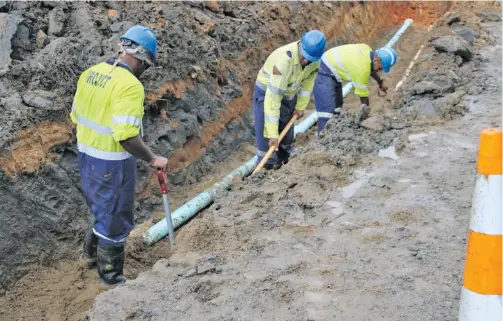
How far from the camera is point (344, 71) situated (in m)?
7.38

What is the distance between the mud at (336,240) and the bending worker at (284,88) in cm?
71

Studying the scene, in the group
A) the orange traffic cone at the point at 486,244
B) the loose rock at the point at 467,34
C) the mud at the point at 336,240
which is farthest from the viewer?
the loose rock at the point at 467,34

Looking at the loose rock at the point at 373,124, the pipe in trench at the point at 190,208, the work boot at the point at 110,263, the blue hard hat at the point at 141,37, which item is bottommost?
the pipe in trench at the point at 190,208

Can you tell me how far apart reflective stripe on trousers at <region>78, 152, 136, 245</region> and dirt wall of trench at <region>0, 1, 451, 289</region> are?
3.32ft

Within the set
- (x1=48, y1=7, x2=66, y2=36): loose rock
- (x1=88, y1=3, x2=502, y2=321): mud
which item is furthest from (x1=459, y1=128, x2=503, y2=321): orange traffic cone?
(x1=48, y1=7, x2=66, y2=36): loose rock

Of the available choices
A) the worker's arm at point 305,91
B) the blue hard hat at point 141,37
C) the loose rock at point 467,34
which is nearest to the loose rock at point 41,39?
the blue hard hat at point 141,37

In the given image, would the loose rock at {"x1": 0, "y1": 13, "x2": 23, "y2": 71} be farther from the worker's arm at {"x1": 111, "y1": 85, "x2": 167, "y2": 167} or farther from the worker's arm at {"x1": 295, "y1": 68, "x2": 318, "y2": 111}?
the worker's arm at {"x1": 295, "y1": 68, "x2": 318, "y2": 111}

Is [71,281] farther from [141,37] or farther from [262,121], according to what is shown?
[262,121]

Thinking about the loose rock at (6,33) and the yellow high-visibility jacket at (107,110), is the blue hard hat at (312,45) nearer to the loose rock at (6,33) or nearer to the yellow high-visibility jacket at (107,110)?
the yellow high-visibility jacket at (107,110)

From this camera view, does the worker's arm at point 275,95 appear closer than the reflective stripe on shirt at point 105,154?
No

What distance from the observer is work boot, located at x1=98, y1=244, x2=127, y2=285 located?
4.52 meters

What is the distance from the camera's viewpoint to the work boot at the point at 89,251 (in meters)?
4.88

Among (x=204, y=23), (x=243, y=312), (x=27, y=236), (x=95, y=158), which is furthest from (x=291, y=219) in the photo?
Answer: (x=204, y=23)

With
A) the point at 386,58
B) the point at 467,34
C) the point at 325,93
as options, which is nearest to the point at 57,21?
the point at 325,93
